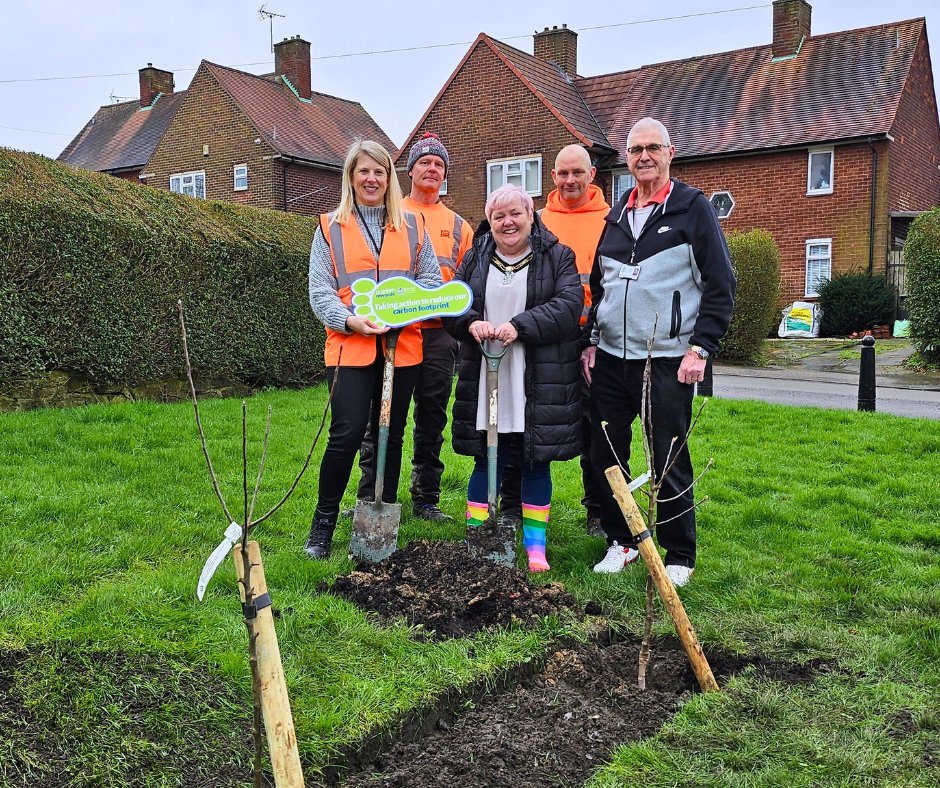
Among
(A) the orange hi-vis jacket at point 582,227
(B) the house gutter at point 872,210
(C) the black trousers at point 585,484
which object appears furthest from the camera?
(B) the house gutter at point 872,210

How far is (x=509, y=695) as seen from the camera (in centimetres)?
342

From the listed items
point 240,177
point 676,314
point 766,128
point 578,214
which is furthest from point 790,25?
point 676,314

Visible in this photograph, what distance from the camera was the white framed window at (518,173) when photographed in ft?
85.4

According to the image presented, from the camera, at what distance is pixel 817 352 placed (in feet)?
61.2

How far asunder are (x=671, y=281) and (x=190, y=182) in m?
29.4

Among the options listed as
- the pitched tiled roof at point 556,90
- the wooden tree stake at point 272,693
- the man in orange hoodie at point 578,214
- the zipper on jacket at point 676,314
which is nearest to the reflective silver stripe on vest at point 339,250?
the man in orange hoodie at point 578,214

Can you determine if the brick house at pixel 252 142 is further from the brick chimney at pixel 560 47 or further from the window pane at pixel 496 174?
the brick chimney at pixel 560 47

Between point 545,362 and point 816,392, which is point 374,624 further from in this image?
point 816,392

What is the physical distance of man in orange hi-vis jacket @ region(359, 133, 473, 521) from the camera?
5469 mm

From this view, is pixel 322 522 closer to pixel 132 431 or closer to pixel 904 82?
pixel 132 431

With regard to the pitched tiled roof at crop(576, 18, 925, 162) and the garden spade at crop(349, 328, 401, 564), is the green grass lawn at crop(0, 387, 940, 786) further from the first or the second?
the pitched tiled roof at crop(576, 18, 925, 162)

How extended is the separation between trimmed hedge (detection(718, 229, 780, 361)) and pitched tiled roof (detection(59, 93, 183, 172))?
78.4 feet

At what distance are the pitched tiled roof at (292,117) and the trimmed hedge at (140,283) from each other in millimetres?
19340

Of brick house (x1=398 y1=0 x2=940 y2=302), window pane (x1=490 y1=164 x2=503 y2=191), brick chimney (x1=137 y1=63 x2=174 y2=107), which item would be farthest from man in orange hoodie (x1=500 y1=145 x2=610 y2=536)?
brick chimney (x1=137 y1=63 x2=174 y2=107)
